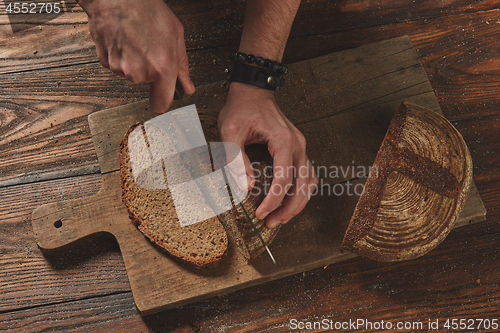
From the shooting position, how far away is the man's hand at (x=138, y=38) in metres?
1.04

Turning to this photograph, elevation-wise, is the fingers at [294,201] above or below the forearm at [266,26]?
below

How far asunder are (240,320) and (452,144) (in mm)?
1257

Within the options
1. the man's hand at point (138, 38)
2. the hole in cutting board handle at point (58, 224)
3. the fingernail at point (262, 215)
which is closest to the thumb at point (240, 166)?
the fingernail at point (262, 215)

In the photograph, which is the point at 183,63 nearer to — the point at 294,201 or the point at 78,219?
the point at 294,201

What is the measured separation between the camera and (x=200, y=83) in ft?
5.85

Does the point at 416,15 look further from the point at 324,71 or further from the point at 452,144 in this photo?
the point at 452,144

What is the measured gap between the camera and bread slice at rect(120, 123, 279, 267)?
58.2 inches

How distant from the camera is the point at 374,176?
1454 millimetres

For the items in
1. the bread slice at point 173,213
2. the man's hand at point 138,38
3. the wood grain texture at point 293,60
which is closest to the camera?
the man's hand at point 138,38

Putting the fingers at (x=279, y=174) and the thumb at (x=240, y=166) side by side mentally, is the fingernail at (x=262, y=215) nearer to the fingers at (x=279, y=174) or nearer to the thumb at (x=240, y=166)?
the fingers at (x=279, y=174)

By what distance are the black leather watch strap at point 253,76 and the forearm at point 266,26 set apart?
81 millimetres

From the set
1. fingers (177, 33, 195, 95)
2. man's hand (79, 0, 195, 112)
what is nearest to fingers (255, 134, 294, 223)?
fingers (177, 33, 195, 95)

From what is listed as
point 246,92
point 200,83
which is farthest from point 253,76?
point 200,83

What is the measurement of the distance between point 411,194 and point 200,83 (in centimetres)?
113
